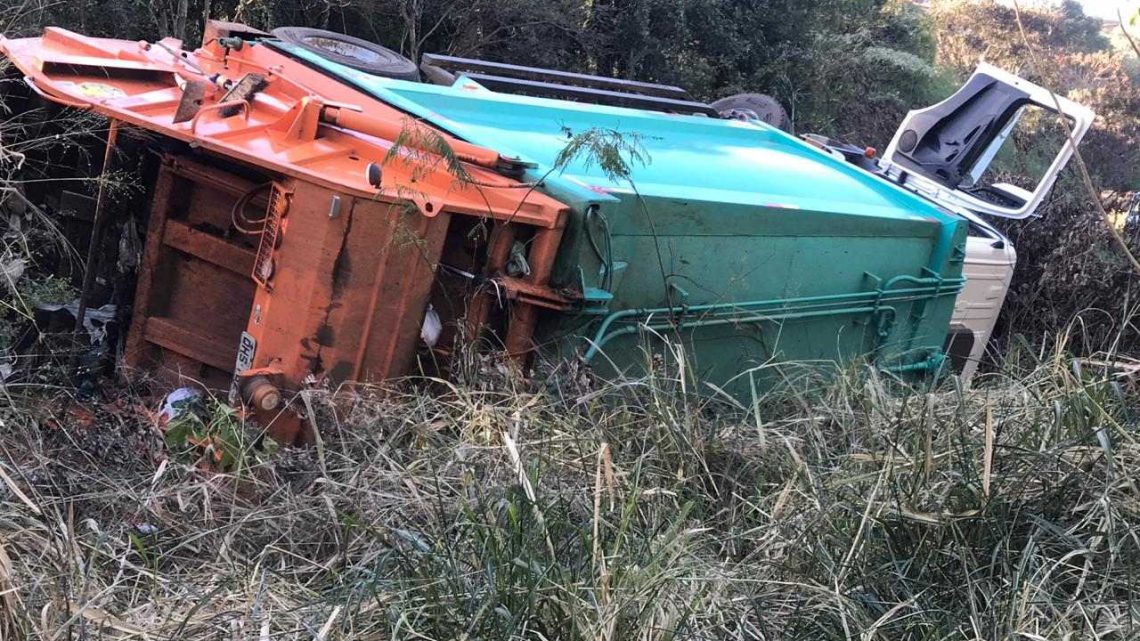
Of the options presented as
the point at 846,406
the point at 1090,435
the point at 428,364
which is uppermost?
the point at 1090,435

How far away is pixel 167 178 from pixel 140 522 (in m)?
1.23

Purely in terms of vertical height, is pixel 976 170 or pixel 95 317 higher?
pixel 976 170

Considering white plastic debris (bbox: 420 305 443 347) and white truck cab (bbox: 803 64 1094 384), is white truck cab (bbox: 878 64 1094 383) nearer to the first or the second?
white truck cab (bbox: 803 64 1094 384)

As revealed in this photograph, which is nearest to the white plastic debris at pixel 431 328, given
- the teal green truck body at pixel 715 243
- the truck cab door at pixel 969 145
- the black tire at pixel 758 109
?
the teal green truck body at pixel 715 243

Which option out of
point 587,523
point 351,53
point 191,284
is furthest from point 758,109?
point 587,523

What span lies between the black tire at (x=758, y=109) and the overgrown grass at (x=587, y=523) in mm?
3394

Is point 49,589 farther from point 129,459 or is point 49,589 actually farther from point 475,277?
point 475,277

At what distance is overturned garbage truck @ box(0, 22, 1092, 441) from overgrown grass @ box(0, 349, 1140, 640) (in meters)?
0.24

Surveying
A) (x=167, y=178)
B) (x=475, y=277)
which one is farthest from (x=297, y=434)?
(x=167, y=178)

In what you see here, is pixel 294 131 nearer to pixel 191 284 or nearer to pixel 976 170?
pixel 191 284

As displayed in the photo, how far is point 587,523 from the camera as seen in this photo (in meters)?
2.60

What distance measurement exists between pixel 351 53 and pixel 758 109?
9.55 ft

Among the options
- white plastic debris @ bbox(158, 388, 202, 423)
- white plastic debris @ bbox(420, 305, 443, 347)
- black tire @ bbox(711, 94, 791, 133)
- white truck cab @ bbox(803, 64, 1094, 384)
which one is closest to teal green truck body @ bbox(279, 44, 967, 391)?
white plastic debris @ bbox(420, 305, 443, 347)

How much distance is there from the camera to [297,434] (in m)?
3.23
